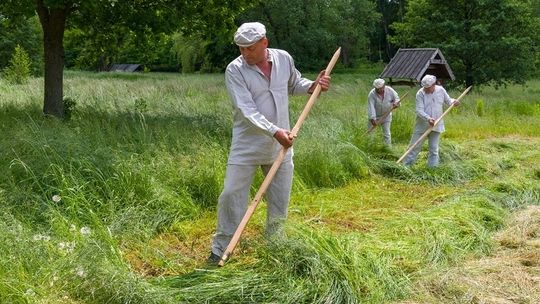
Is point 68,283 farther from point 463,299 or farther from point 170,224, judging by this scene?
point 463,299

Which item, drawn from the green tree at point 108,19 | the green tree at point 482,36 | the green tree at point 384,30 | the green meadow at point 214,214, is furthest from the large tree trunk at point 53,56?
the green tree at point 384,30

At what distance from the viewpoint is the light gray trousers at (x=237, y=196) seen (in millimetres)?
4238

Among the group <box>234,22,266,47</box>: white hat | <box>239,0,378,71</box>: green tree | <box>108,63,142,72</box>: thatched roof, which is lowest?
<box>108,63,142,72</box>: thatched roof

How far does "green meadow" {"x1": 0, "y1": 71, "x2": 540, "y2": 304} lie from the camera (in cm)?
351

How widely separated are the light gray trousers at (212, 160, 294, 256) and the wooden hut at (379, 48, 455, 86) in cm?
1082

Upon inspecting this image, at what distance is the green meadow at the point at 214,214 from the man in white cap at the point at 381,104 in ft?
1.30

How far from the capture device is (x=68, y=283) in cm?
332

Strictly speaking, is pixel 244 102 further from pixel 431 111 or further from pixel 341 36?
pixel 341 36

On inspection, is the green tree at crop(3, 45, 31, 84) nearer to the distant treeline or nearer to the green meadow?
the distant treeline

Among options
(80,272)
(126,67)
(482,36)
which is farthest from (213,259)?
(126,67)

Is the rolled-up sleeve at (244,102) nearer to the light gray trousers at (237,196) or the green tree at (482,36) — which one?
the light gray trousers at (237,196)

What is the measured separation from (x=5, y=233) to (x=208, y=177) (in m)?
2.51

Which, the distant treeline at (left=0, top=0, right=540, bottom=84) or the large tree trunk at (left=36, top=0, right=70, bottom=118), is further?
the distant treeline at (left=0, top=0, right=540, bottom=84)

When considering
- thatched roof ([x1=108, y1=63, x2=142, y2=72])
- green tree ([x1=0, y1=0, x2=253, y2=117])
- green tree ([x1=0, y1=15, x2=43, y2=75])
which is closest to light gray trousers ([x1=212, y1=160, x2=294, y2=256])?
green tree ([x1=0, y1=0, x2=253, y2=117])
